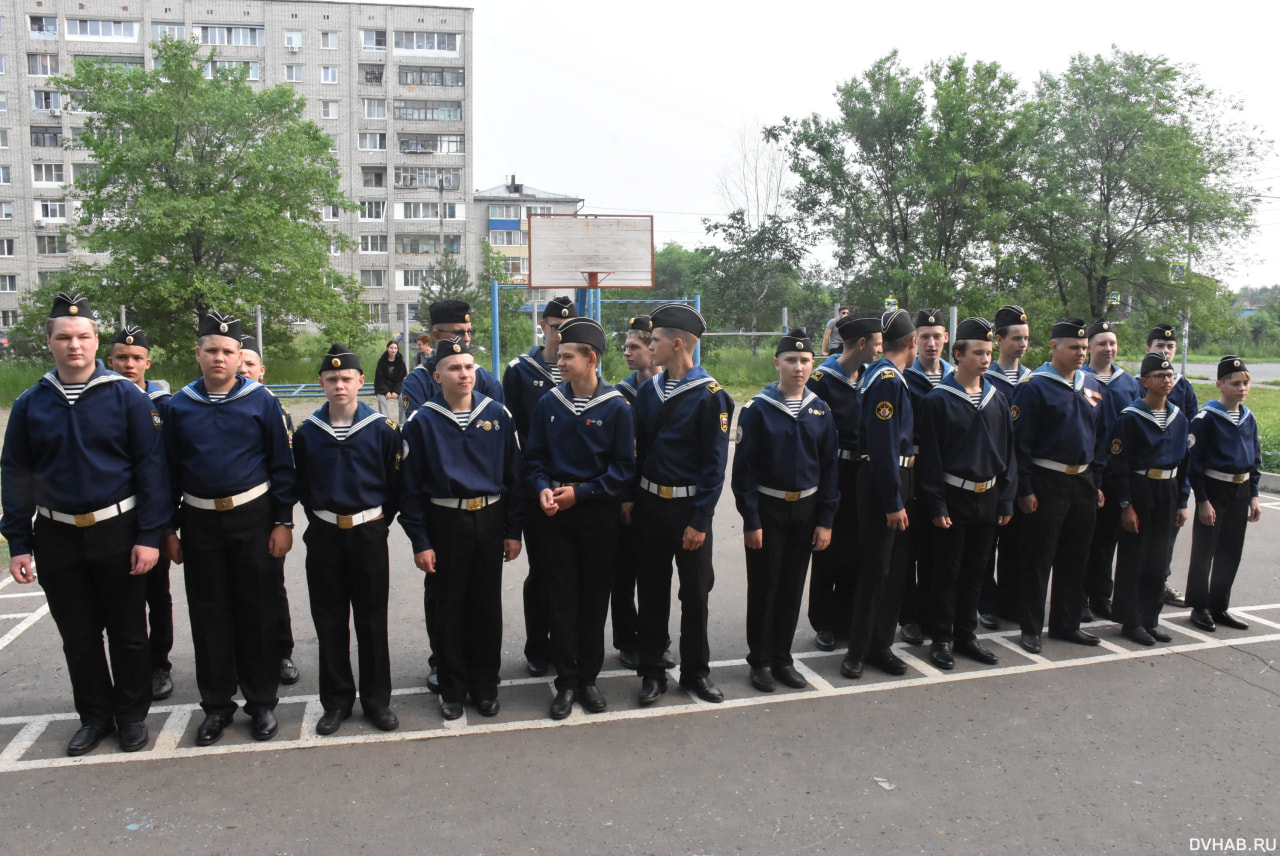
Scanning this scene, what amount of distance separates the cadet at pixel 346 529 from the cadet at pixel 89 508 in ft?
2.28

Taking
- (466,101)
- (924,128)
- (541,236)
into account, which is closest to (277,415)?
(541,236)

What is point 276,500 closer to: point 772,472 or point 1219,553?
point 772,472

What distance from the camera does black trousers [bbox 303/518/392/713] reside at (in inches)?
173

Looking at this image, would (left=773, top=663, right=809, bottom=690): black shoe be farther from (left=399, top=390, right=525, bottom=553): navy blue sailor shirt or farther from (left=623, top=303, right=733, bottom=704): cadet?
(left=399, top=390, right=525, bottom=553): navy blue sailor shirt

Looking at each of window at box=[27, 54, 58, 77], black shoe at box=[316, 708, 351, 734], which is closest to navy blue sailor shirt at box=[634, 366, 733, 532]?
black shoe at box=[316, 708, 351, 734]

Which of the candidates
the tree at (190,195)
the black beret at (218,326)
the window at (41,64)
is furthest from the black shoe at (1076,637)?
the window at (41,64)

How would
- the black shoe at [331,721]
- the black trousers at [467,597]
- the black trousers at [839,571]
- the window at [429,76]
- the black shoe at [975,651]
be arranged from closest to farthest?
the black shoe at [331,721] → the black trousers at [467,597] → the black shoe at [975,651] → the black trousers at [839,571] → the window at [429,76]

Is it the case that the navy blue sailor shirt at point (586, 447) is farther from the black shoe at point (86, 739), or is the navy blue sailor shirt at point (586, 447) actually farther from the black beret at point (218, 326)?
the black shoe at point (86, 739)

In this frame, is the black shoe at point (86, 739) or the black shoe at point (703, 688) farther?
the black shoe at point (703, 688)

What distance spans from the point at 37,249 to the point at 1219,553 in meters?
64.3

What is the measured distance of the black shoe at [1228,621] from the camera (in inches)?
236

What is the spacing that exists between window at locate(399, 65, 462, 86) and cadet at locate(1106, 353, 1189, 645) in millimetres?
59284

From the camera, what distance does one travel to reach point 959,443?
208 inches

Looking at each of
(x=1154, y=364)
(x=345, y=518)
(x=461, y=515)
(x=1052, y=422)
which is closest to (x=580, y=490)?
(x=461, y=515)
